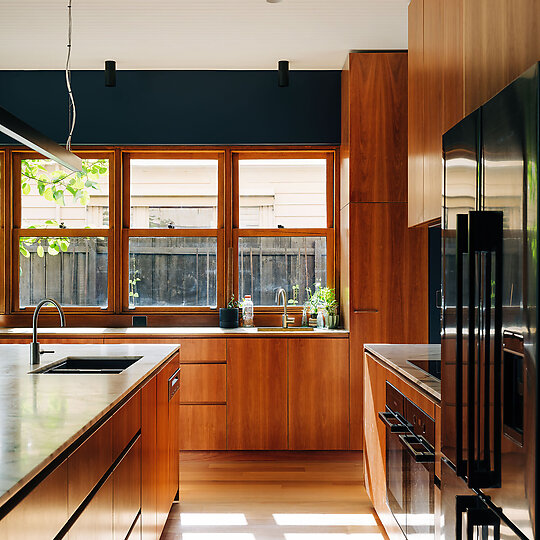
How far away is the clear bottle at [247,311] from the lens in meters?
4.24

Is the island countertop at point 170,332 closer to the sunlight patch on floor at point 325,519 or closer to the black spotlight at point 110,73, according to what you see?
the sunlight patch on floor at point 325,519

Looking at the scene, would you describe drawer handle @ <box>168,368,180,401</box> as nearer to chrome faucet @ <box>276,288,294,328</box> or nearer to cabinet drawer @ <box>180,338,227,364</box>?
cabinet drawer @ <box>180,338,227,364</box>

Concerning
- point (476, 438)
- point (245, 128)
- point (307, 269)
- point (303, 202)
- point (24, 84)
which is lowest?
point (476, 438)

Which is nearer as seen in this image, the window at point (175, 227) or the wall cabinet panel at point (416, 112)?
the wall cabinet panel at point (416, 112)

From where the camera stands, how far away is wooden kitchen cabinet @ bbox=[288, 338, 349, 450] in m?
3.86

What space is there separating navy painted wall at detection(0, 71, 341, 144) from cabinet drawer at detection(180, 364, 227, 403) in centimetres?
176

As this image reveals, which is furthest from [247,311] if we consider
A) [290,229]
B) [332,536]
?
[332,536]

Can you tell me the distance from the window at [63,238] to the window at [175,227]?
0.23m

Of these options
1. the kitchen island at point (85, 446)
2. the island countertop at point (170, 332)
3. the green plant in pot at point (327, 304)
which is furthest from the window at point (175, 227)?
the kitchen island at point (85, 446)

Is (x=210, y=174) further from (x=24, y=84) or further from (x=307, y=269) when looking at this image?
(x=24, y=84)

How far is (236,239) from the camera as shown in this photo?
4383mm

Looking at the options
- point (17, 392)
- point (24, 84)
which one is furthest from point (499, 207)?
point (24, 84)

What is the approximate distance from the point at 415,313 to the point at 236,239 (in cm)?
152

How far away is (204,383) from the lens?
3.86m
